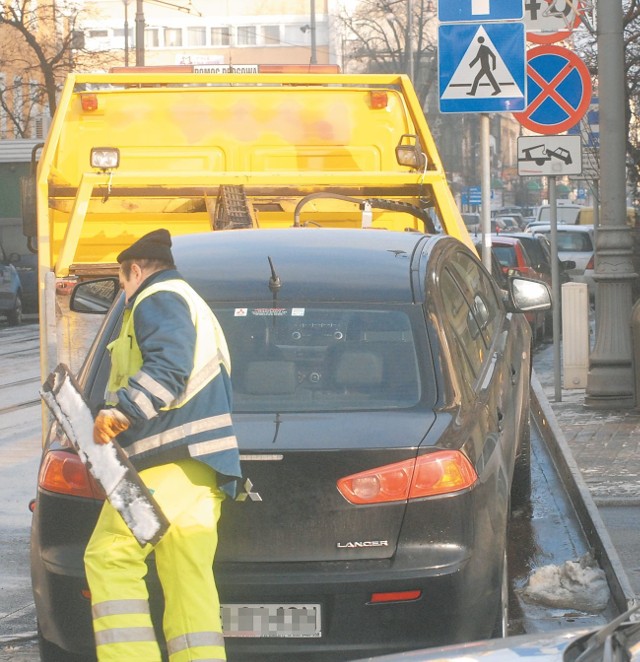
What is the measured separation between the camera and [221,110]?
376 inches

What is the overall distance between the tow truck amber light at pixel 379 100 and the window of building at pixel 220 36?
3862 inches

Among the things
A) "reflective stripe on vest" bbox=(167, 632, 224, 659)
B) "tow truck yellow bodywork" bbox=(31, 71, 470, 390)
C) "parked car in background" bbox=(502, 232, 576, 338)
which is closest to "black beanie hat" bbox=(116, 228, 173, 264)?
"reflective stripe on vest" bbox=(167, 632, 224, 659)

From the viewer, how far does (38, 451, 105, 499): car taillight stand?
4.70 metres

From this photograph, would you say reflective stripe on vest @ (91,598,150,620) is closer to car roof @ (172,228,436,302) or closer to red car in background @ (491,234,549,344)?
car roof @ (172,228,436,302)

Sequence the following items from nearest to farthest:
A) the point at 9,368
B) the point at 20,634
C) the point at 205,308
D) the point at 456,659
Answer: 1. the point at 456,659
2. the point at 205,308
3. the point at 20,634
4. the point at 9,368

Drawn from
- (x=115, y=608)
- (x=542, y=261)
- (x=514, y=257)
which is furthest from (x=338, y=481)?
(x=542, y=261)

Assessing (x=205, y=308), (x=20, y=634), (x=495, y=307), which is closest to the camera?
(x=205, y=308)

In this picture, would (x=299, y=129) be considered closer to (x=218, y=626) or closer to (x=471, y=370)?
(x=471, y=370)

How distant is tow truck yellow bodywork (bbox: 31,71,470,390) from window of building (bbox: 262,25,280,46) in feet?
316

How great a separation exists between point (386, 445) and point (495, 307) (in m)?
2.61

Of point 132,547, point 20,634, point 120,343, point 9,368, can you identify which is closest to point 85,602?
point 132,547

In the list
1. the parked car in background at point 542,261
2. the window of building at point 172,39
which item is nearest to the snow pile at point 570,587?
the parked car in background at point 542,261

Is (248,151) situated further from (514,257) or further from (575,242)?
(575,242)

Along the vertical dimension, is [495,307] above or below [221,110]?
below
